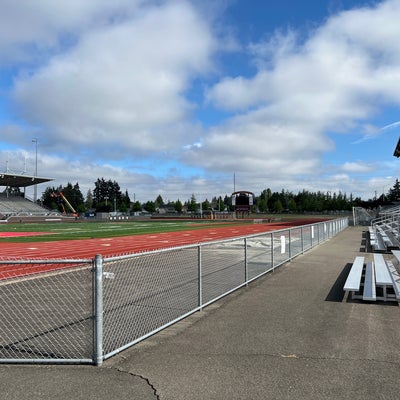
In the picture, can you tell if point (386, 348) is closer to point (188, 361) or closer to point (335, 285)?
point (188, 361)

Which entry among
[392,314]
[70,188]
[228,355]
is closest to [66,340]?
[228,355]

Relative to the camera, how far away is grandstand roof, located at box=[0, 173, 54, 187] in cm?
9238

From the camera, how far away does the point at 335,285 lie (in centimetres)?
999

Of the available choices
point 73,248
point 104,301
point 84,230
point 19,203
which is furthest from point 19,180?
point 104,301

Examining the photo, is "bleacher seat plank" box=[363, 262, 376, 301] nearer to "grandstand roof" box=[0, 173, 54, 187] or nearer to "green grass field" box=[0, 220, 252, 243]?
"green grass field" box=[0, 220, 252, 243]

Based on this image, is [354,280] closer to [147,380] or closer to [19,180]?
[147,380]

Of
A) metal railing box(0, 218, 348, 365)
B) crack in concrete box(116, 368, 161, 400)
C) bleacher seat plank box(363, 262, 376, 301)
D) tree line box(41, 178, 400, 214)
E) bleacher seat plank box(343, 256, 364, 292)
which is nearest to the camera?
crack in concrete box(116, 368, 161, 400)

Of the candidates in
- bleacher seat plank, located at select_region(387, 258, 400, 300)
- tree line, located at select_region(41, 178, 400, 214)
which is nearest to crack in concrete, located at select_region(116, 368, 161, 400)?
bleacher seat plank, located at select_region(387, 258, 400, 300)

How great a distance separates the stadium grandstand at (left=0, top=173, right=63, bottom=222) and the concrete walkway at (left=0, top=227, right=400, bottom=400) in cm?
8251

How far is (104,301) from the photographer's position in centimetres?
772

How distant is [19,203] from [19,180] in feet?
18.1

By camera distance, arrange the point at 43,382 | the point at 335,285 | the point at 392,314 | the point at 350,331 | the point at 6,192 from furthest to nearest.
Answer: the point at 6,192 < the point at 335,285 < the point at 392,314 < the point at 350,331 < the point at 43,382

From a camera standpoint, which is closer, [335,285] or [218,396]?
[218,396]

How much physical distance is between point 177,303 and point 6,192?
345ft
